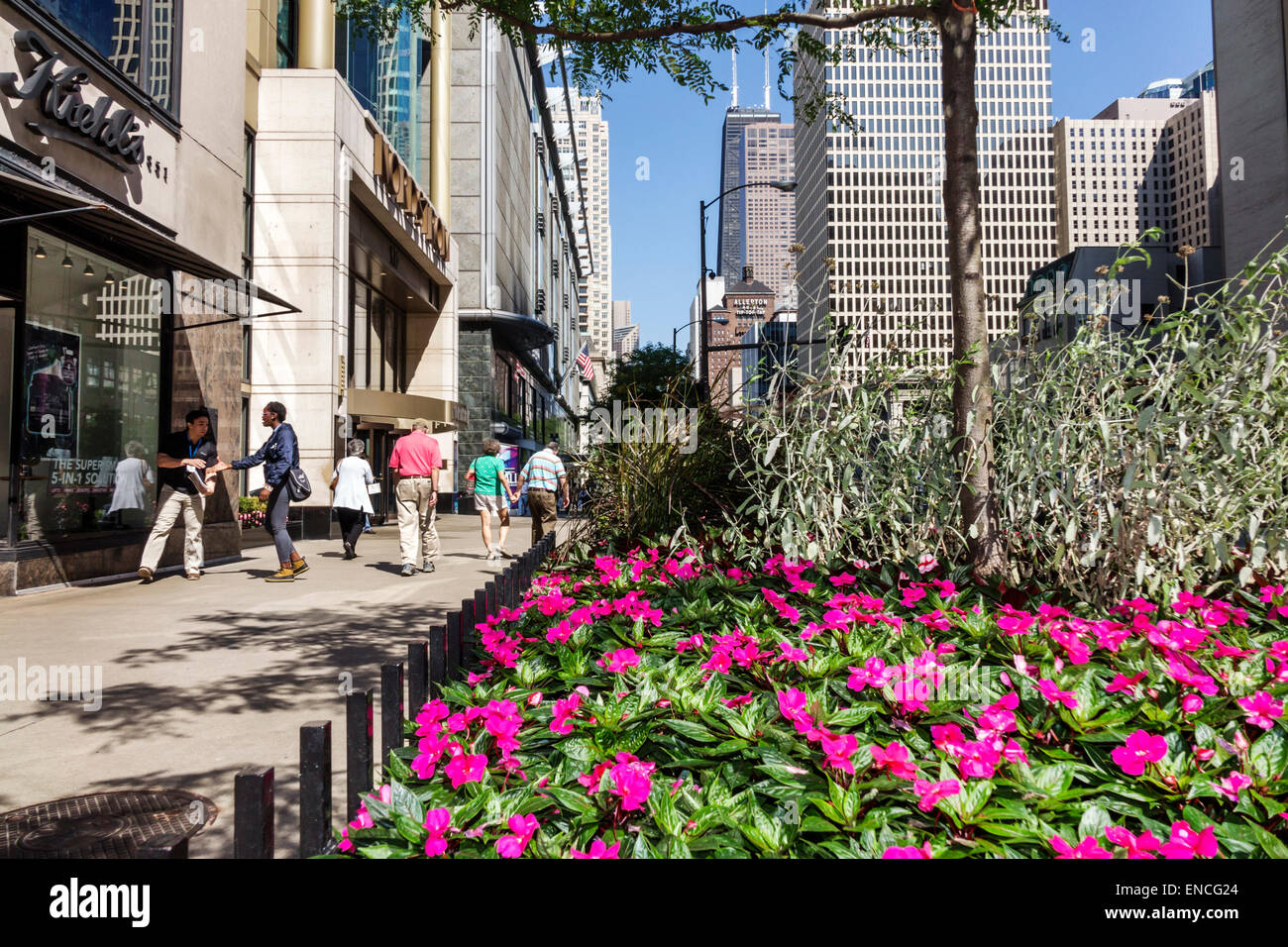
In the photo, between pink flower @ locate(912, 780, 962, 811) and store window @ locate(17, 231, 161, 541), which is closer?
pink flower @ locate(912, 780, 962, 811)

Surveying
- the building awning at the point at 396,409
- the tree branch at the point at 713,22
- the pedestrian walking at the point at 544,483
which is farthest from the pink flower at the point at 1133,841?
the building awning at the point at 396,409

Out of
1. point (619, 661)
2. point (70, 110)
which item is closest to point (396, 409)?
point (70, 110)

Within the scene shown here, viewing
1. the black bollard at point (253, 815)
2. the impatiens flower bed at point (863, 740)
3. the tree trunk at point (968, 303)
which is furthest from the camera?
the tree trunk at point (968, 303)

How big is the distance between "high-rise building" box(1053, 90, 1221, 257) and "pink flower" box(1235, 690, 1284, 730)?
120172mm

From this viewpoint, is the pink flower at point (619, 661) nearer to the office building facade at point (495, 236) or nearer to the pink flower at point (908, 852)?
the pink flower at point (908, 852)

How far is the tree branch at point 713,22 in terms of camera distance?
15.7ft

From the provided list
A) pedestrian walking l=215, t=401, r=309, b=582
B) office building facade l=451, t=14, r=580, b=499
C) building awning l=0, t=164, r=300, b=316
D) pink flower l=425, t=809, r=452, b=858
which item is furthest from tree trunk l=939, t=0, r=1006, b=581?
Result: office building facade l=451, t=14, r=580, b=499

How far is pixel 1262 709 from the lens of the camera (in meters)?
2.15

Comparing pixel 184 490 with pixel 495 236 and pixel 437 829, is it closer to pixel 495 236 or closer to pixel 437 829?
pixel 437 829

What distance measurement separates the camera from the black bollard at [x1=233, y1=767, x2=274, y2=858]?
5.17 ft

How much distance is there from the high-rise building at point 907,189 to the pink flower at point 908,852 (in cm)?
384

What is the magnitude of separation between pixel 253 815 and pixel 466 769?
1.74 ft

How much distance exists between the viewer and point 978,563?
13.2 ft

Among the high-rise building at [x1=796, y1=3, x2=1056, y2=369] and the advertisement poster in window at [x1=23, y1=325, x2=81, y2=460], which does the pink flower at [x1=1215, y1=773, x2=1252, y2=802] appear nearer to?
the high-rise building at [x1=796, y1=3, x2=1056, y2=369]
